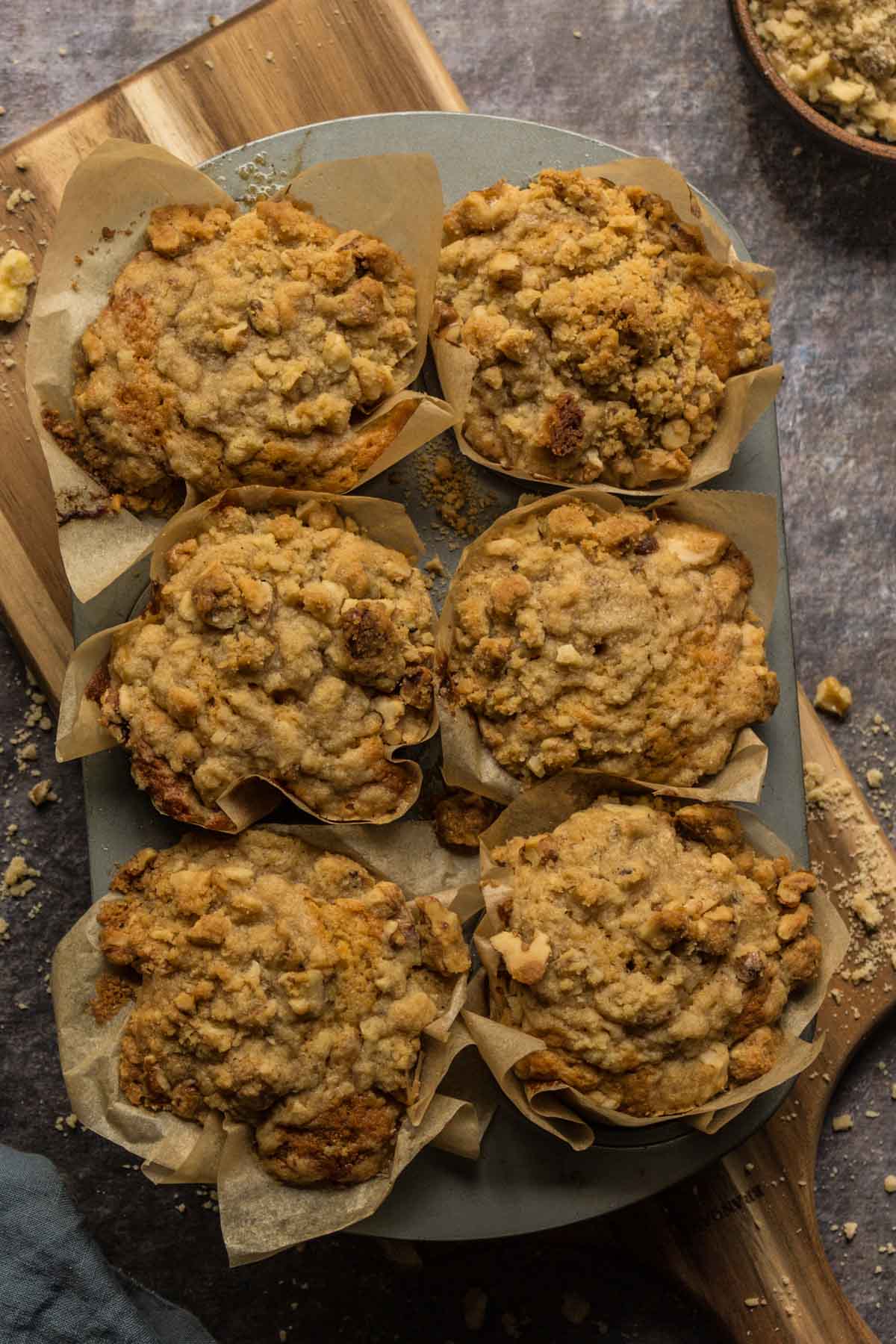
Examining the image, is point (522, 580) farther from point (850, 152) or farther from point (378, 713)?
point (850, 152)

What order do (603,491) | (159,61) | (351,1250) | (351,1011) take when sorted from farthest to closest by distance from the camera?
(351,1250)
(159,61)
(603,491)
(351,1011)

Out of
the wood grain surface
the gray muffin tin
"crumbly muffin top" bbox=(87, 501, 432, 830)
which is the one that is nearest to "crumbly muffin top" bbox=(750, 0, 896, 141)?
the gray muffin tin

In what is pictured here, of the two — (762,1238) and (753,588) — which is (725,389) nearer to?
(753,588)

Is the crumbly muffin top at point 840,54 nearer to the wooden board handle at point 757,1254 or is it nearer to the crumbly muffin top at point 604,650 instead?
the crumbly muffin top at point 604,650

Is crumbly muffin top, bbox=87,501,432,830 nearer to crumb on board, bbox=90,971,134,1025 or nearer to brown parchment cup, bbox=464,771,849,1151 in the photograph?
brown parchment cup, bbox=464,771,849,1151

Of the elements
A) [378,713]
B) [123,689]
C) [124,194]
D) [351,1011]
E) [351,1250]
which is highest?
[124,194]

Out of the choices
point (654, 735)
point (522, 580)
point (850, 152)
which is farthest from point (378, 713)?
point (850, 152)

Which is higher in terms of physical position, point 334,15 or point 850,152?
point 334,15
